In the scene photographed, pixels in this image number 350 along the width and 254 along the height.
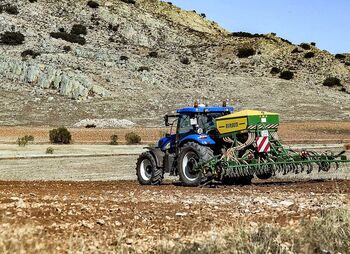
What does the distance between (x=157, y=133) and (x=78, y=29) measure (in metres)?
34.3

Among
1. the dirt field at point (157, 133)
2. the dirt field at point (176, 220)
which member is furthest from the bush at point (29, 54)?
the dirt field at point (176, 220)

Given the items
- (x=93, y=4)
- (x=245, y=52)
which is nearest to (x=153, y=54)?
(x=245, y=52)

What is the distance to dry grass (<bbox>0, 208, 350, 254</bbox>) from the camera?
7.67 m

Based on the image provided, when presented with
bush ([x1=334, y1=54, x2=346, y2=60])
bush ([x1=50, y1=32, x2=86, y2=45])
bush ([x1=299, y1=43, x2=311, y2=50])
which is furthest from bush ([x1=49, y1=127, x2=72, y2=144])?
bush ([x1=334, y1=54, x2=346, y2=60])

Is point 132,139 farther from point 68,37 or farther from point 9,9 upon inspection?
point 9,9

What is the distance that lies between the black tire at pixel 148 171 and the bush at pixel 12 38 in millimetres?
54215

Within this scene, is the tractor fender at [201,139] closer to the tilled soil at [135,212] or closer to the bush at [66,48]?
the tilled soil at [135,212]

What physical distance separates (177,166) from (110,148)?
20.7 m

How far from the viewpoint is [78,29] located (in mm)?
77125

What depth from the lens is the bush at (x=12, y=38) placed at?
6925 cm

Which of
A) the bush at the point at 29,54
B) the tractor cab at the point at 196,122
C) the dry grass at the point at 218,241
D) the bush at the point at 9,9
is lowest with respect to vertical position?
the dry grass at the point at 218,241

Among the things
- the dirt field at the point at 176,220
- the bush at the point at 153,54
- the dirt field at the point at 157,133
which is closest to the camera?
the dirt field at the point at 176,220

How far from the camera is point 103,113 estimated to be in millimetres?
56031

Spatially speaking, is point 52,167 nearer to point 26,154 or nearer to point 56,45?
point 26,154
